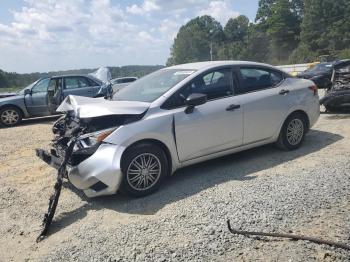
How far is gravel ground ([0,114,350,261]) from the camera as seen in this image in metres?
3.90

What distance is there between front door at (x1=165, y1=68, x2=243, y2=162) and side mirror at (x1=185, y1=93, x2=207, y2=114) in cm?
6

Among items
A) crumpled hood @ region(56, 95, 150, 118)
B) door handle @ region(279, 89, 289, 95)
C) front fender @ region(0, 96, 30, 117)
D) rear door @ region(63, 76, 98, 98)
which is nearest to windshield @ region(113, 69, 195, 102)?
crumpled hood @ region(56, 95, 150, 118)

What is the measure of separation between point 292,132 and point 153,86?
2542 mm

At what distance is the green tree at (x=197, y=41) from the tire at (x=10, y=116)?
319ft

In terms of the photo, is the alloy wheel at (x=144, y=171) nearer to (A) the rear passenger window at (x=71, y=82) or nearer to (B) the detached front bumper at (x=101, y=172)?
(B) the detached front bumper at (x=101, y=172)

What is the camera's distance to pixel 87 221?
4.81m

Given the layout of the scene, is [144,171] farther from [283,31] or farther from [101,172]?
[283,31]

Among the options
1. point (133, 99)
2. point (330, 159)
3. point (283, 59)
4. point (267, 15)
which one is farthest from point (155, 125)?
point (267, 15)

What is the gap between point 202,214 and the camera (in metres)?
4.60

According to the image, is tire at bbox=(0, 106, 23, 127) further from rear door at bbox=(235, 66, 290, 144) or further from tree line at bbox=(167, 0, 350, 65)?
tree line at bbox=(167, 0, 350, 65)

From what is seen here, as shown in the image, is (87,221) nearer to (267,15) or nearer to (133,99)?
(133,99)

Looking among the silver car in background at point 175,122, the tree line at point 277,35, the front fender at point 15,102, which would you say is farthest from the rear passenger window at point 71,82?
the tree line at point 277,35

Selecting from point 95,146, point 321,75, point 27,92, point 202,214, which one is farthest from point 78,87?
point 321,75

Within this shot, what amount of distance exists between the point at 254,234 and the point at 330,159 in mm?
2834
